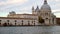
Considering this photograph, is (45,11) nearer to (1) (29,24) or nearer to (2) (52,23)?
(2) (52,23)

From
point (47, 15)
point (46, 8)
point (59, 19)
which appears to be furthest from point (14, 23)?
point (59, 19)

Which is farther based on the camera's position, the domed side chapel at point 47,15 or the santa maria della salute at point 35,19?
the domed side chapel at point 47,15

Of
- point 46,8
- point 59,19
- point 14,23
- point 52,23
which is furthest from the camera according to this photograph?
point 59,19

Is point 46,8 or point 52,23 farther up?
point 46,8

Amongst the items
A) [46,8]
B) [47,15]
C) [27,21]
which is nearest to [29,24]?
[27,21]

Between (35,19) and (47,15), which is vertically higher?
(47,15)

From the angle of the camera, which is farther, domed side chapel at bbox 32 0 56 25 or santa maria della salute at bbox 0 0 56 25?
domed side chapel at bbox 32 0 56 25

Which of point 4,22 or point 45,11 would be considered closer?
point 4,22

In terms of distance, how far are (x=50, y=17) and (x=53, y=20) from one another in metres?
1.50

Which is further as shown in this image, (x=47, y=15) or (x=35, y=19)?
(x=47, y=15)

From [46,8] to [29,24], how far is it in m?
21.0

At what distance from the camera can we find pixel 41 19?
7238cm

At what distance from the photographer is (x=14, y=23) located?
6384 cm

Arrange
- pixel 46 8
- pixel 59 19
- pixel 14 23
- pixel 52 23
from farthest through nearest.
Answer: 1. pixel 59 19
2. pixel 46 8
3. pixel 52 23
4. pixel 14 23
